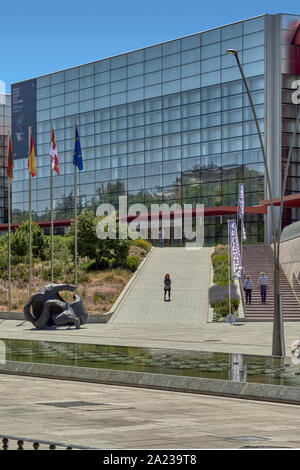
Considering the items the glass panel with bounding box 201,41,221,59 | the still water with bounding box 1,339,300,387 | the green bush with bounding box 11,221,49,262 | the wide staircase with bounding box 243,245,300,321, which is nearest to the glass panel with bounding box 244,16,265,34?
the glass panel with bounding box 201,41,221,59

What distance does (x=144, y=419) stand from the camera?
13.1m

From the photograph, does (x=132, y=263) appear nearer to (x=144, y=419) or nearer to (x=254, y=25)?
(x=254, y=25)

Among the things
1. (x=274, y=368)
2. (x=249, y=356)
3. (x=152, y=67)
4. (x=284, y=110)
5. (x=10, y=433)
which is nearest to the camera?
(x=10, y=433)

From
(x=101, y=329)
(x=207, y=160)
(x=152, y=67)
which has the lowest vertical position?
(x=101, y=329)

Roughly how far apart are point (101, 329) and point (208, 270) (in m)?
19.7

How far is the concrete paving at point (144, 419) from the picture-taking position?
10.9 metres

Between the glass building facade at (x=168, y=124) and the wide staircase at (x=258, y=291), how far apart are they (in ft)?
41.0

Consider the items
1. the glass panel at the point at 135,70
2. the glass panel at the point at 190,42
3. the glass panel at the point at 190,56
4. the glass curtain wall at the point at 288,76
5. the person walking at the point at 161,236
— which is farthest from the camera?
the glass panel at the point at 135,70

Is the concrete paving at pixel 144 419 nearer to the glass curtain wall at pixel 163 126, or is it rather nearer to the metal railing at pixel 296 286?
the metal railing at pixel 296 286

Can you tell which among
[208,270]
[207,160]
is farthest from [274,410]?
[207,160]

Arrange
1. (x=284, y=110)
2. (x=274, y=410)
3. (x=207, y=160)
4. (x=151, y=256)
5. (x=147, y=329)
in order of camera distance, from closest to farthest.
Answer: (x=274, y=410) → (x=147, y=329) → (x=151, y=256) → (x=284, y=110) → (x=207, y=160)

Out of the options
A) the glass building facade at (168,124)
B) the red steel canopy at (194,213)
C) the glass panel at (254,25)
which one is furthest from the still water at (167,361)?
the glass panel at (254,25)

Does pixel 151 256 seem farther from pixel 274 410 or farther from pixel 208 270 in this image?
pixel 274 410

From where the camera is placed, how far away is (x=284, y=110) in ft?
238
